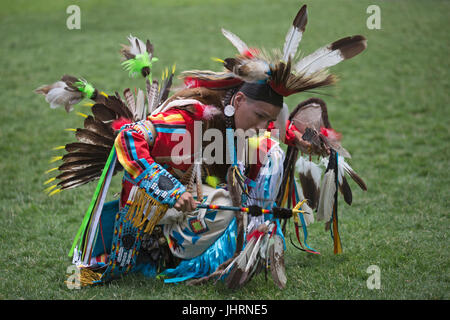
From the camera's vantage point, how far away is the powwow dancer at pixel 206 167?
2.96 metres

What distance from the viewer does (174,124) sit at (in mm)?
3057

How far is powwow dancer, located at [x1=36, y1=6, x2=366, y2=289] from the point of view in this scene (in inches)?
117

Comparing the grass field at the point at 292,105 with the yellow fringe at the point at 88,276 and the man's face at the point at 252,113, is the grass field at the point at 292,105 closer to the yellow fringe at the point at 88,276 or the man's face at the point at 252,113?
the yellow fringe at the point at 88,276

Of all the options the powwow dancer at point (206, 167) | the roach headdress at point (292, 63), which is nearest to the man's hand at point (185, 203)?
the powwow dancer at point (206, 167)

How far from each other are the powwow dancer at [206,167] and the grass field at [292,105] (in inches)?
8.4

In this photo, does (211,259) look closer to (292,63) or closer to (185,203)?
(185,203)

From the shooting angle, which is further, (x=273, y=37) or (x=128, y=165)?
(x=273, y=37)

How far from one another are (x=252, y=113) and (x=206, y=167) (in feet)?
1.52

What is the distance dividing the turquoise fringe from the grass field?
4.6 inches

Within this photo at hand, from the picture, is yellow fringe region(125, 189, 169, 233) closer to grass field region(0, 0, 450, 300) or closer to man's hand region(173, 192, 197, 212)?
man's hand region(173, 192, 197, 212)

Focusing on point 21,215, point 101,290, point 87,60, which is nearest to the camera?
point 101,290

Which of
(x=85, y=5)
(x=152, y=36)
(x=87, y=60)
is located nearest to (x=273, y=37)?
(x=152, y=36)

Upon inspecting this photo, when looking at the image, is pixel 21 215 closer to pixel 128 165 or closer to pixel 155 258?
pixel 155 258

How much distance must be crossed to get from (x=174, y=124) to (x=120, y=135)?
12.0 inches
